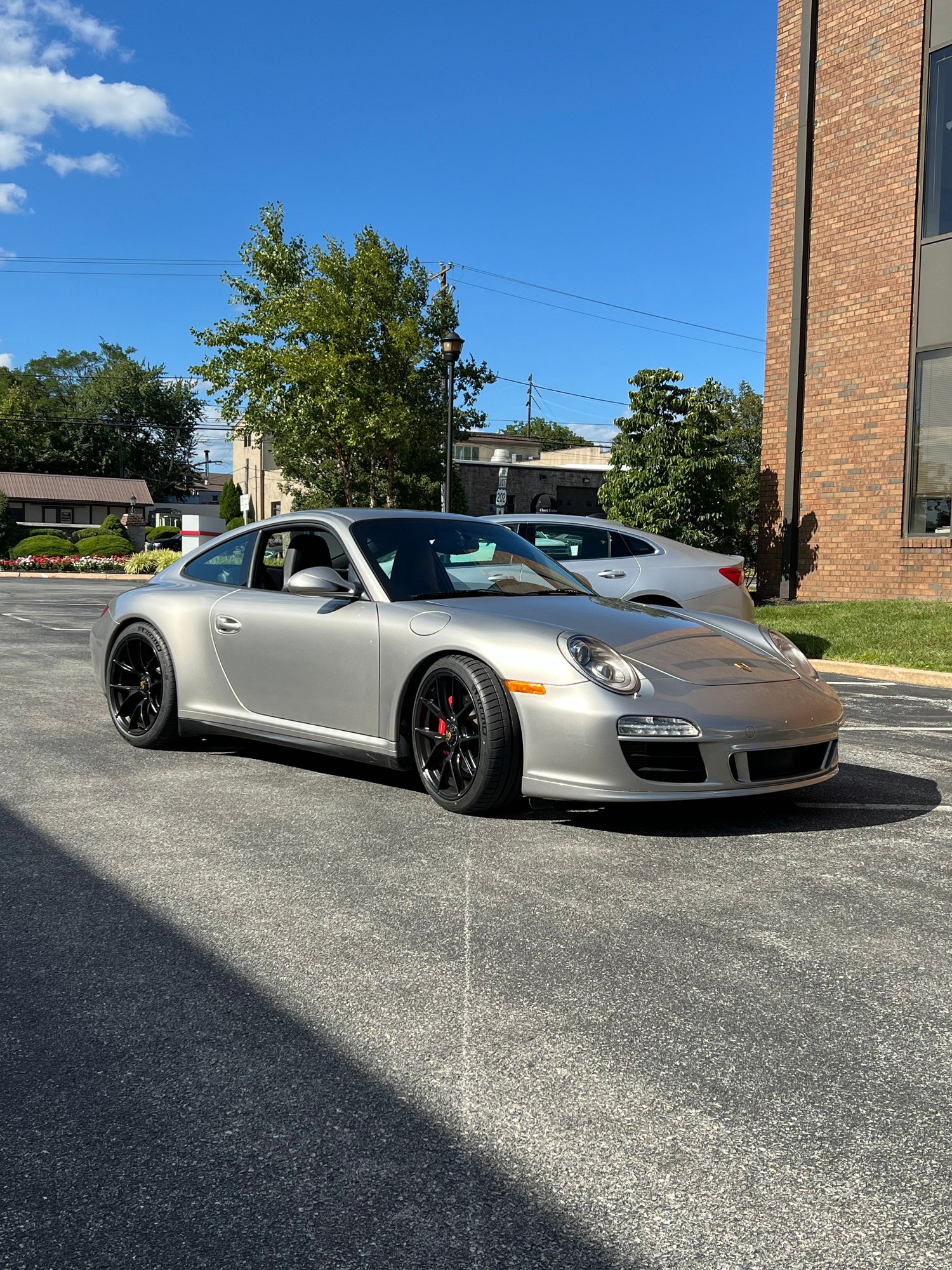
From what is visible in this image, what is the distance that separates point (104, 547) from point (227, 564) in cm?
3951

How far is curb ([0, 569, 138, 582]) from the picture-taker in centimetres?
3353

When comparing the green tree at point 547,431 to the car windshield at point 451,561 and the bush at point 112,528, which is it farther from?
the car windshield at point 451,561

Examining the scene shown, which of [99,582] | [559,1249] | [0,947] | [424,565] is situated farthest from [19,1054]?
[99,582]

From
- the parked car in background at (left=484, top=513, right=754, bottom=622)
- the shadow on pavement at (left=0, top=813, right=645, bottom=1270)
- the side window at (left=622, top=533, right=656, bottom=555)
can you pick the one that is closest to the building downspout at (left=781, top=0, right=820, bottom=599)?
the parked car in background at (left=484, top=513, right=754, bottom=622)

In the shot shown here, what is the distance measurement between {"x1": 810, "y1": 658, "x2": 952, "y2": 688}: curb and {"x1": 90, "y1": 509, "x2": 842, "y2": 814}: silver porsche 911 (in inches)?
198

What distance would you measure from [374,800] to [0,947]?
210cm

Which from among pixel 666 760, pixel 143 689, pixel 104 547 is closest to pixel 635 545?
pixel 143 689

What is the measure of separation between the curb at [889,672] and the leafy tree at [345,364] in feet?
65.2

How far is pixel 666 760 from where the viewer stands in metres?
4.40

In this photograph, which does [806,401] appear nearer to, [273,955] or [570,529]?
[570,529]

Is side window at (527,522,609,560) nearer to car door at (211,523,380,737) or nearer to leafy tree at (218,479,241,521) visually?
car door at (211,523,380,737)

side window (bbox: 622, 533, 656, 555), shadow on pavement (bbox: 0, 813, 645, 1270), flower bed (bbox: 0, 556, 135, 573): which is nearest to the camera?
shadow on pavement (bbox: 0, 813, 645, 1270)

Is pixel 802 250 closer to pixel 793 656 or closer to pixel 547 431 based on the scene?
pixel 793 656

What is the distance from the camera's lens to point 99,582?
1222 inches
